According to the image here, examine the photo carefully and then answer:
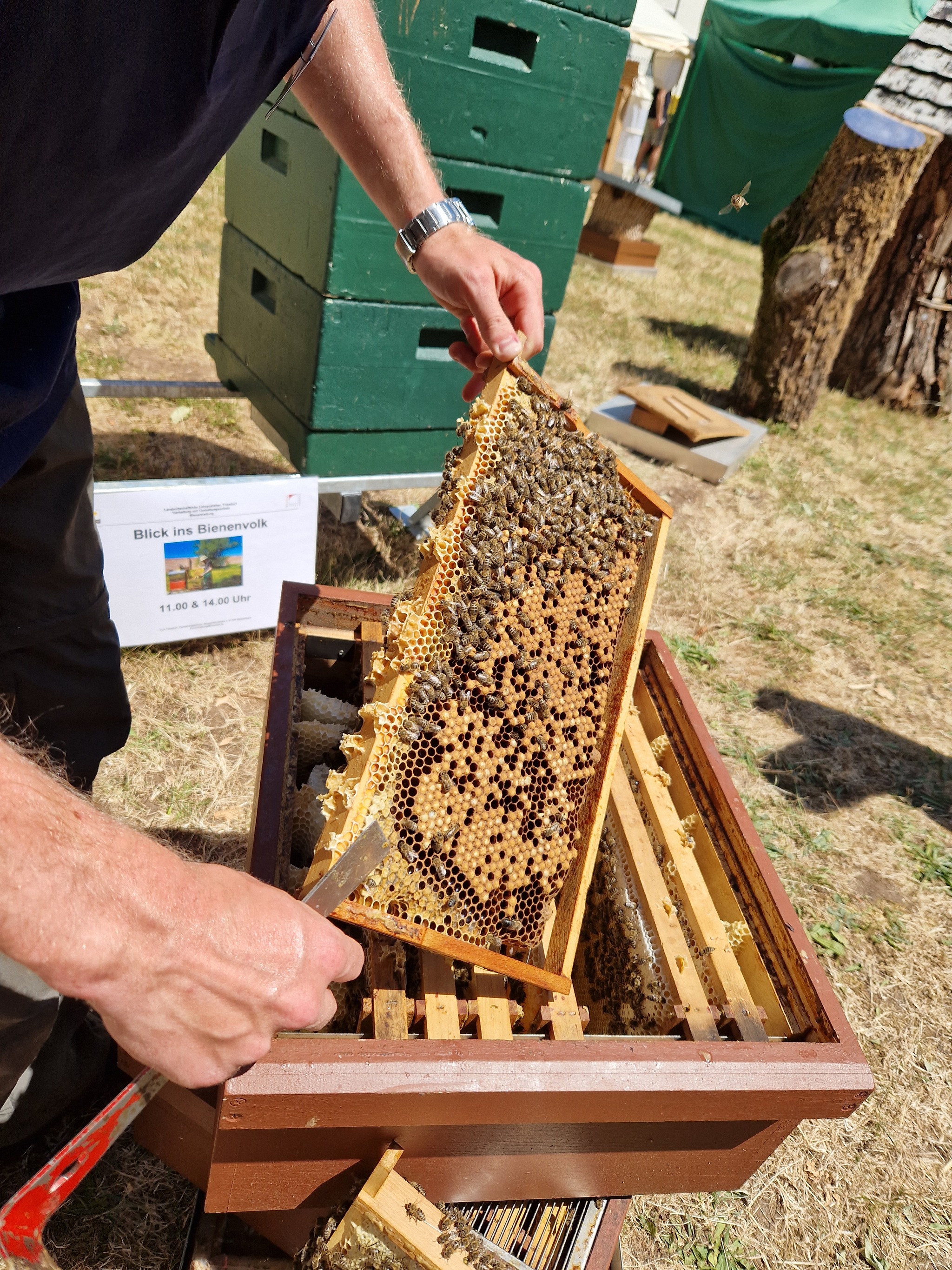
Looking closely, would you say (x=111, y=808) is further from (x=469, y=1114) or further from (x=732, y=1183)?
(x=732, y=1183)

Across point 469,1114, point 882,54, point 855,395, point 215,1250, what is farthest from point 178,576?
point 855,395

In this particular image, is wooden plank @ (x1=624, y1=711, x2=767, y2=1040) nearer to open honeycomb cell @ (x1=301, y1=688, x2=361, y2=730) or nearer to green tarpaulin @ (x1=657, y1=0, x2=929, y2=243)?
open honeycomb cell @ (x1=301, y1=688, x2=361, y2=730)

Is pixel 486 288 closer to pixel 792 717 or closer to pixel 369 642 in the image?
pixel 369 642

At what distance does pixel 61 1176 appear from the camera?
1.54m

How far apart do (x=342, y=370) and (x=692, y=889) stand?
2.56 meters

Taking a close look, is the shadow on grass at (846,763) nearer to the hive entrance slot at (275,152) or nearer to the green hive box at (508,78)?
the green hive box at (508,78)

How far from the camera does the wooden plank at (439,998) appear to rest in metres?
1.48

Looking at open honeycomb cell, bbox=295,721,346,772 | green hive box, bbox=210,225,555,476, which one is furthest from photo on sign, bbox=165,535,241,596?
open honeycomb cell, bbox=295,721,346,772

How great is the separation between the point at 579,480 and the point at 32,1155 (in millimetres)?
2205

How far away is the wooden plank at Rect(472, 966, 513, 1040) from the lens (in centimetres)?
151

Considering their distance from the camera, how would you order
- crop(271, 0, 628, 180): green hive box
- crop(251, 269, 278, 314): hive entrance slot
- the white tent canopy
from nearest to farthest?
crop(271, 0, 628, 180): green hive box
crop(251, 269, 278, 314): hive entrance slot
the white tent canopy

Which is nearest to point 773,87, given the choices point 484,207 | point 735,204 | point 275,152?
point 484,207

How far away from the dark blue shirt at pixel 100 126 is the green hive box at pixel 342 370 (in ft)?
6.15

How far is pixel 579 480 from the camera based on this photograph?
1.94 m
